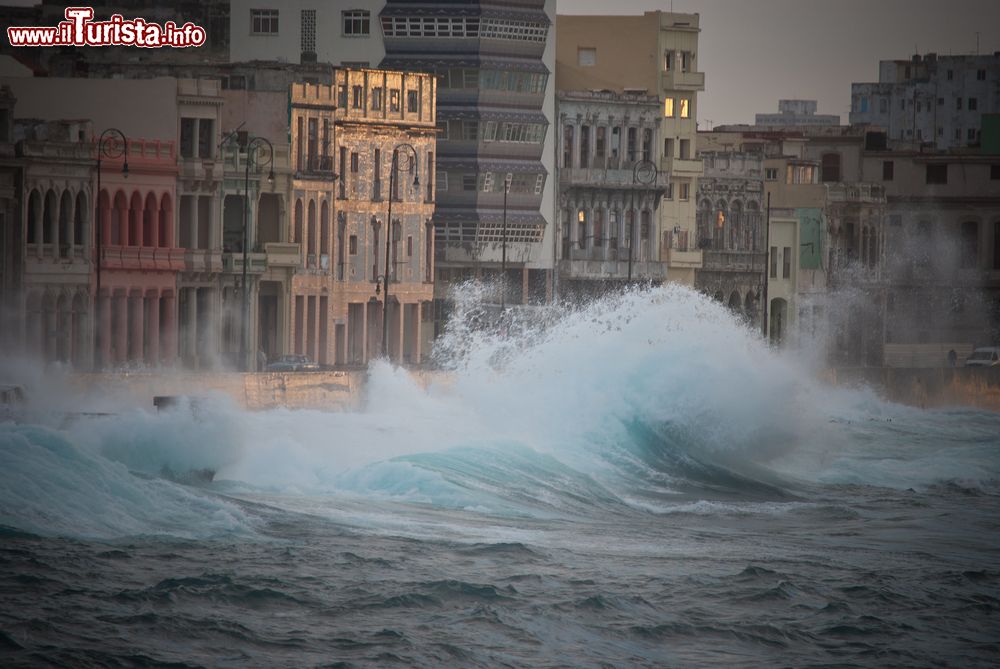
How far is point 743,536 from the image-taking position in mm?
45062

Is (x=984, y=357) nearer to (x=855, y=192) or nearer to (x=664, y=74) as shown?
(x=855, y=192)

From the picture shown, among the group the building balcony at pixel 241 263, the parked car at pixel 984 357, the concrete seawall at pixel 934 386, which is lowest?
the concrete seawall at pixel 934 386

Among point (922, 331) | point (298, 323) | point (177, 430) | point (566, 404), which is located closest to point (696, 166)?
point (922, 331)

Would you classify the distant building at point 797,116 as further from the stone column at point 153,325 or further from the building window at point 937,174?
the stone column at point 153,325

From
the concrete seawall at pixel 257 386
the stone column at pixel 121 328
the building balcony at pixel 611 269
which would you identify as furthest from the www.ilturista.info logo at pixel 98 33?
the building balcony at pixel 611 269

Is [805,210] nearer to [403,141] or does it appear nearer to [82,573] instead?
[403,141]

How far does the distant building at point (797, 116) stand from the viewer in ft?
547

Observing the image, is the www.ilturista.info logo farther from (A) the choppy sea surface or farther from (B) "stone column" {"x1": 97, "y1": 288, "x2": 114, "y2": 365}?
(A) the choppy sea surface

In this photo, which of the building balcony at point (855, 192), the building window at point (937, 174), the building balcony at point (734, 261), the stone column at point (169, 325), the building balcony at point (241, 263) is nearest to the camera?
the stone column at point (169, 325)

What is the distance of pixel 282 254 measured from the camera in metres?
78.4

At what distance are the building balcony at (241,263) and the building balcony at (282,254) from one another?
2.42 feet

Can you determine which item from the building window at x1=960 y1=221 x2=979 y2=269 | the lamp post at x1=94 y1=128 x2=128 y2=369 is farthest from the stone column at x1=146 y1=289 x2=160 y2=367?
the building window at x1=960 y1=221 x2=979 y2=269

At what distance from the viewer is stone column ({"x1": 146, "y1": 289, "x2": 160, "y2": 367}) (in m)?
70.9

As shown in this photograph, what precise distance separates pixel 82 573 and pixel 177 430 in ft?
44.1
